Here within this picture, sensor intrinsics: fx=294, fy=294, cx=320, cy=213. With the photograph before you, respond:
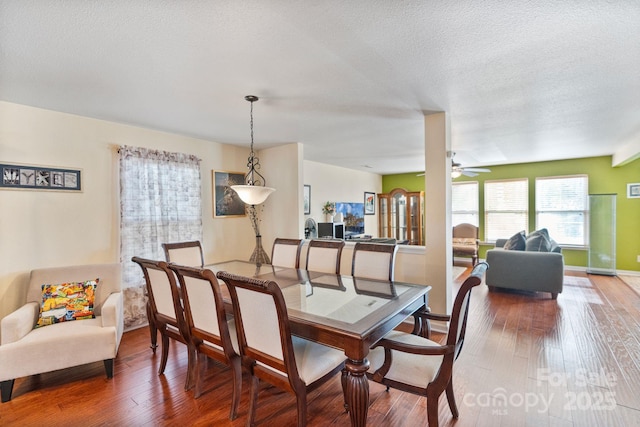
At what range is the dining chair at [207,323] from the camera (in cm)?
186

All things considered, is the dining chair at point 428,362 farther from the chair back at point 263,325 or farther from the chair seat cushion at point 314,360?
the chair back at point 263,325

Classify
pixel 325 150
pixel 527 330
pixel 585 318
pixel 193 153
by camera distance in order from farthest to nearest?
1. pixel 325 150
2. pixel 193 153
3. pixel 585 318
4. pixel 527 330

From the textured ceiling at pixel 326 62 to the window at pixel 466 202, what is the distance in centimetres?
370

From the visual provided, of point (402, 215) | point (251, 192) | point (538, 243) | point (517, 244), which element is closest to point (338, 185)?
point (402, 215)

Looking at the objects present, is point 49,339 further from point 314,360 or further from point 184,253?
point 314,360

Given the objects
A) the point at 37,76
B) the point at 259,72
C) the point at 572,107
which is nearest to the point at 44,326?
the point at 37,76

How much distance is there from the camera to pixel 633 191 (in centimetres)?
561

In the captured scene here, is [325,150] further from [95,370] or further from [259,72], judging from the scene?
[95,370]

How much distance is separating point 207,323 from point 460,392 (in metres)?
1.93

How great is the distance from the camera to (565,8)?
1545 mm

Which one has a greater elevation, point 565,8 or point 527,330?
point 565,8

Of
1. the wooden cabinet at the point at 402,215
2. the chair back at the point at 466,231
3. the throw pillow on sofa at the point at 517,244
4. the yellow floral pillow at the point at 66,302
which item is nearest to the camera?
the yellow floral pillow at the point at 66,302

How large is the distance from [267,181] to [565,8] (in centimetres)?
408

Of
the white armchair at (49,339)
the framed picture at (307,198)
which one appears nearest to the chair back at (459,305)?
the white armchair at (49,339)
